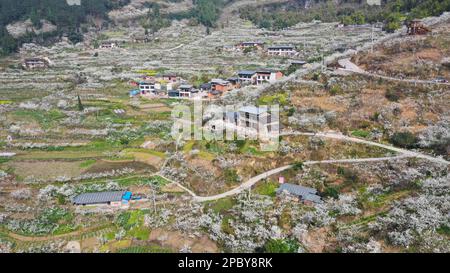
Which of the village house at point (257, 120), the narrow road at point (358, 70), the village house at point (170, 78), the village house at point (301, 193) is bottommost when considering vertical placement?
the village house at point (301, 193)

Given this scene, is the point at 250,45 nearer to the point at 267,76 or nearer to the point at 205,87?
the point at 267,76

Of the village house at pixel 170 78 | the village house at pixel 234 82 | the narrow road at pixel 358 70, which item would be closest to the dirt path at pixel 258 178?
the narrow road at pixel 358 70

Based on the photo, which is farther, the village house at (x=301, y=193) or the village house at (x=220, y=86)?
the village house at (x=220, y=86)

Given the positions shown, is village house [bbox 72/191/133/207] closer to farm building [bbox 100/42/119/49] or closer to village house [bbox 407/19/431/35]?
village house [bbox 407/19/431/35]

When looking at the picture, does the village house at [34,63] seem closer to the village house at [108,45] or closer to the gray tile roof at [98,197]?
the village house at [108,45]

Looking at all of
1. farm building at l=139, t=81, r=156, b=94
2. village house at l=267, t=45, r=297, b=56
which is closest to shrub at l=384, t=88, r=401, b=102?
village house at l=267, t=45, r=297, b=56

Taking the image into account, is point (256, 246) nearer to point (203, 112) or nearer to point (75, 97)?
point (203, 112)
